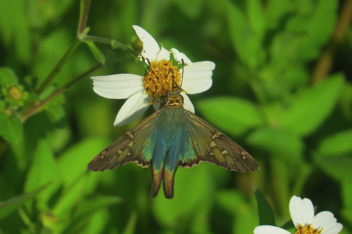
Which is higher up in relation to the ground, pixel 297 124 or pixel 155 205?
pixel 297 124

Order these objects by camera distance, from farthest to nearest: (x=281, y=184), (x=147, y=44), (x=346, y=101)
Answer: (x=346, y=101) → (x=281, y=184) → (x=147, y=44)

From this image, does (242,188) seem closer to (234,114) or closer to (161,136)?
(234,114)

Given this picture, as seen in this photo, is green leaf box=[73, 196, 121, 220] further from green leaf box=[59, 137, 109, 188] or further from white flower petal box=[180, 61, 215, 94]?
white flower petal box=[180, 61, 215, 94]

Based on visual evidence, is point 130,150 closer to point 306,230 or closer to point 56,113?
point 56,113

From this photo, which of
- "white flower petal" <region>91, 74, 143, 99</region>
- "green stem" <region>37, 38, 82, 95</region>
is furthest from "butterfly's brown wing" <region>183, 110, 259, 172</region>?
"green stem" <region>37, 38, 82, 95</region>

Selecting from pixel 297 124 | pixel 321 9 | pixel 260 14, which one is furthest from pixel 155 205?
pixel 321 9

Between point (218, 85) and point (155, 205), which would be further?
point (218, 85)

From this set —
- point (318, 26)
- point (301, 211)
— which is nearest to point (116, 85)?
point (301, 211)

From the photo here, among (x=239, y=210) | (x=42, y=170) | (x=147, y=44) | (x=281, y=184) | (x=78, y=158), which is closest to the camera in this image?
(x=147, y=44)
